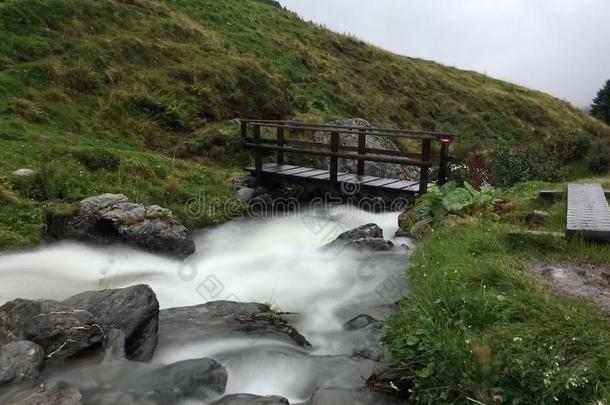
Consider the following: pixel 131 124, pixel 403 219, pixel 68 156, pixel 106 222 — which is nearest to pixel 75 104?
pixel 131 124

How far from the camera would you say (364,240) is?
1079cm

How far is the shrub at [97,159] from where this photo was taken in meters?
12.3

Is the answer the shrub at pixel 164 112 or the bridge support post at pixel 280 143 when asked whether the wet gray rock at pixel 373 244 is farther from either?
the shrub at pixel 164 112

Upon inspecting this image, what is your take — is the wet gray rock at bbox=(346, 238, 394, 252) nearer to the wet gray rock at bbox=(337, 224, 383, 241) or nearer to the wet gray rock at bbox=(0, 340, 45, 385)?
the wet gray rock at bbox=(337, 224, 383, 241)

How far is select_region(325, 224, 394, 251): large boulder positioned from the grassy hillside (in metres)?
3.30

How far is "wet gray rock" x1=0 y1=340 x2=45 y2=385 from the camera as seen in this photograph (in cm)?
523

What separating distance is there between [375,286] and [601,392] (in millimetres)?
4816

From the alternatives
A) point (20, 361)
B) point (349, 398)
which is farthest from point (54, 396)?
point (349, 398)

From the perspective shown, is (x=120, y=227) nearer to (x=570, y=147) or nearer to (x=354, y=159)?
(x=354, y=159)

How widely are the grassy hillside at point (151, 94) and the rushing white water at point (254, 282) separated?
3.67 ft

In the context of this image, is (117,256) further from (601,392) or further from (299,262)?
(601,392)

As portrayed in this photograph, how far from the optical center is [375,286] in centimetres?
863

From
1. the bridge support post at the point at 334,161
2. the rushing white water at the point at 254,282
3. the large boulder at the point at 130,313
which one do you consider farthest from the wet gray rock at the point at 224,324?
the bridge support post at the point at 334,161

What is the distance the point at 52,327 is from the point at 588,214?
727 centimetres
